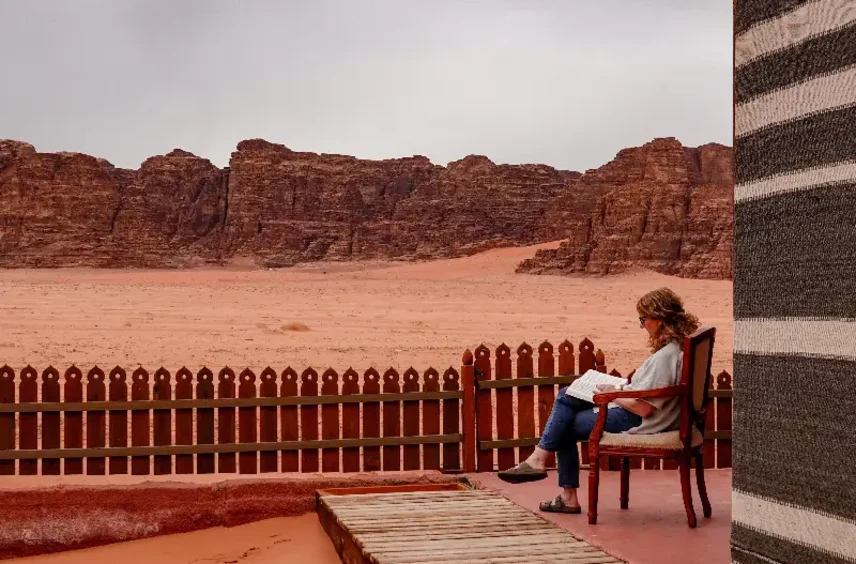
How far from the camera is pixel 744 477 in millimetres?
3643

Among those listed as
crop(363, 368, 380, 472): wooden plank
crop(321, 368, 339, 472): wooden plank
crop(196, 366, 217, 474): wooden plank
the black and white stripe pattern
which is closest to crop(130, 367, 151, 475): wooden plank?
crop(196, 366, 217, 474): wooden plank

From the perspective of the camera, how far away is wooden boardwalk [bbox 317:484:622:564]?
4.76m

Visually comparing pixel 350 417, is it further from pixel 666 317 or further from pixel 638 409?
pixel 666 317

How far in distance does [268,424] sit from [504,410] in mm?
1900

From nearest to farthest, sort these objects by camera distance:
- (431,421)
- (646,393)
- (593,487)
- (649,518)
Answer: (646,393) < (593,487) < (649,518) < (431,421)

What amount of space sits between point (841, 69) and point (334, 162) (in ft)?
451

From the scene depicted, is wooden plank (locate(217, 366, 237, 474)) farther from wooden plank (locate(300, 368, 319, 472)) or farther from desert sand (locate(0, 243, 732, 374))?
desert sand (locate(0, 243, 732, 374))

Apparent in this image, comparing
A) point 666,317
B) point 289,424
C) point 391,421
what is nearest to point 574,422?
point 666,317

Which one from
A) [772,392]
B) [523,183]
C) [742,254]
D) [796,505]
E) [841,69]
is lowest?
[796,505]

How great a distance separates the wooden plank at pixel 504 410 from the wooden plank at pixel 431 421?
499 millimetres

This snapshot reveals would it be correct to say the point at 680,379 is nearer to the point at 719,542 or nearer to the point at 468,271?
the point at 719,542

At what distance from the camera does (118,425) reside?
714cm

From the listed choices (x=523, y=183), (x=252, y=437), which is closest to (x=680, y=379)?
(x=252, y=437)

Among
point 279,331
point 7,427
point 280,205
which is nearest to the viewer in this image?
point 7,427
